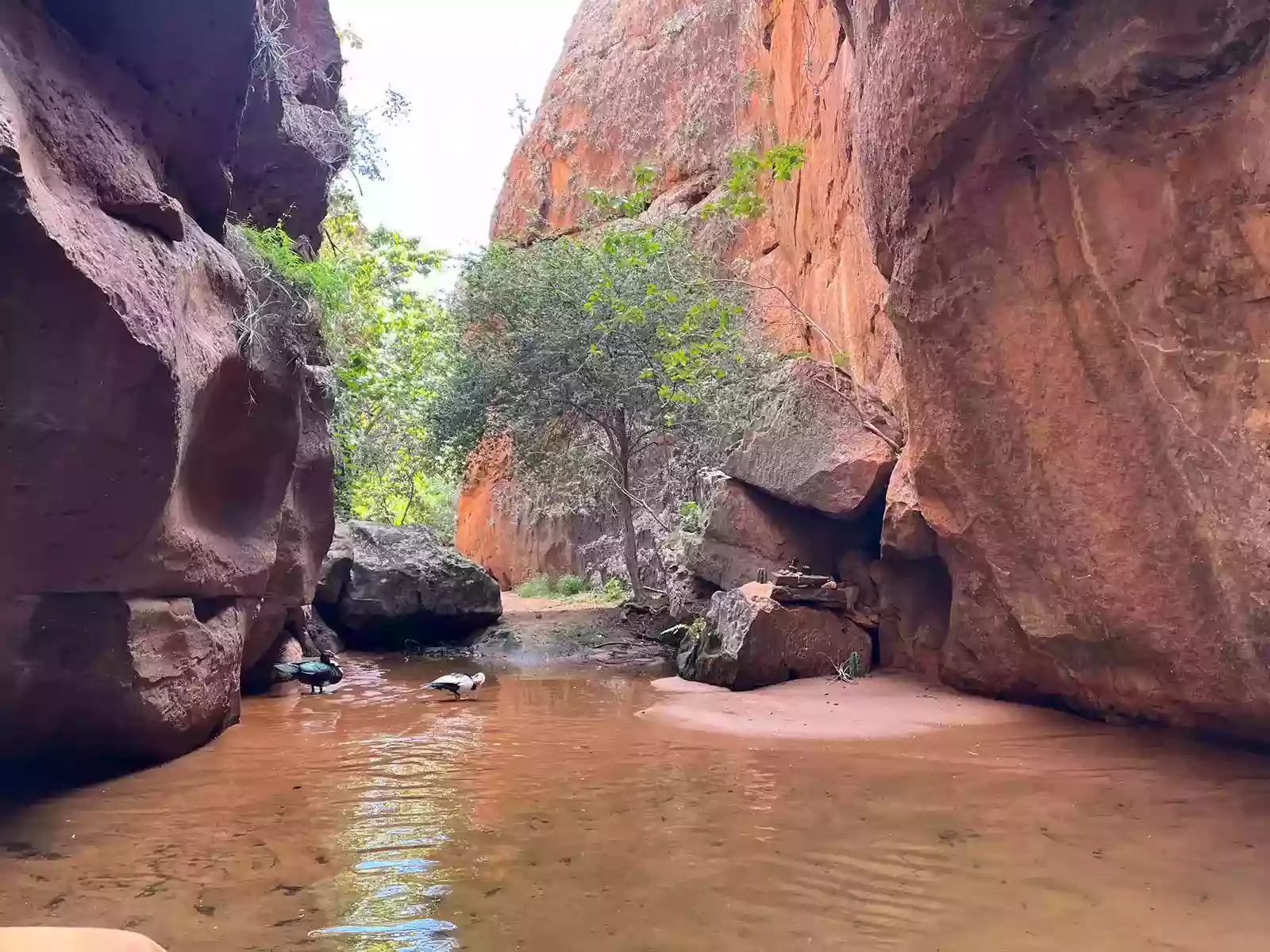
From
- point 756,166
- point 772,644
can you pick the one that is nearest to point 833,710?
point 772,644

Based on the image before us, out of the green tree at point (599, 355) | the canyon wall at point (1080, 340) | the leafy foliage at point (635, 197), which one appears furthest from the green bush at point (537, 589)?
the canyon wall at point (1080, 340)

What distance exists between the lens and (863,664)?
9109 millimetres

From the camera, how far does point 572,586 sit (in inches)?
825

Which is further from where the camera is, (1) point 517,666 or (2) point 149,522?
(1) point 517,666

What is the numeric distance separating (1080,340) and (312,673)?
7539mm

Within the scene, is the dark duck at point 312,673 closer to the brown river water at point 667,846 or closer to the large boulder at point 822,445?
the brown river water at point 667,846

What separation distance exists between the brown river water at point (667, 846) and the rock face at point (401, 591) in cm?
627

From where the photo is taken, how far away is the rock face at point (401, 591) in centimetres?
1238

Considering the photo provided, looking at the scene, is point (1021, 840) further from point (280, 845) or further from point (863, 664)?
point (863, 664)

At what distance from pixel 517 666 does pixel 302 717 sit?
14.4ft

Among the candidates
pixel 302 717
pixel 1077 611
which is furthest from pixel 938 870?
pixel 302 717

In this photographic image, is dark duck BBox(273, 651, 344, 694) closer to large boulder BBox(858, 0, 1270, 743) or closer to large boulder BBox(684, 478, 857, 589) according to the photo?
large boulder BBox(684, 478, 857, 589)

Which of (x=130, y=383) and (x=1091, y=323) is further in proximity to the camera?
(x=1091, y=323)

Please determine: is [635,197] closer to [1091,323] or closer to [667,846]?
[1091,323]
